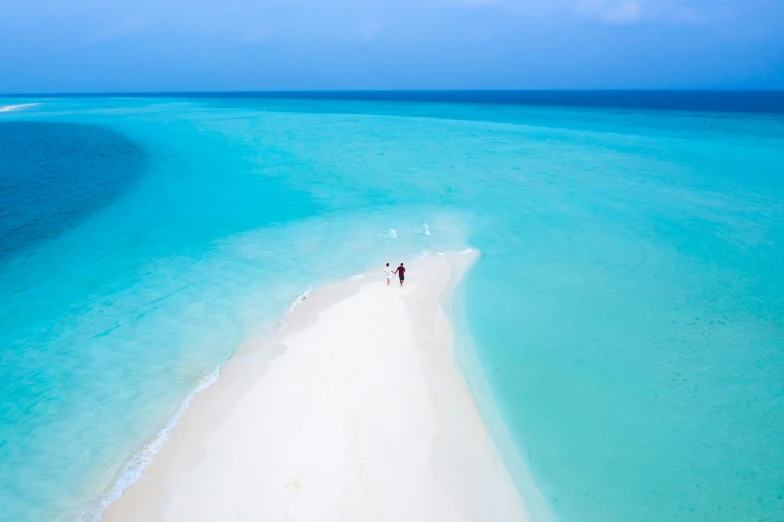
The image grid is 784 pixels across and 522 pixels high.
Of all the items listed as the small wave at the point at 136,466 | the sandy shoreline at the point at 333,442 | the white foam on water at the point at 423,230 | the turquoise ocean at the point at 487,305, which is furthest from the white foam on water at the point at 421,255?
the small wave at the point at 136,466

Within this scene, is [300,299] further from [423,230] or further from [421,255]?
[423,230]

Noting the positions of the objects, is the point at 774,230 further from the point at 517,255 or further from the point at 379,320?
the point at 379,320

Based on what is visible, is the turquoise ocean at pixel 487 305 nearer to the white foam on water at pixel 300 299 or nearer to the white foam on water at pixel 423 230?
the white foam on water at pixel 300 299

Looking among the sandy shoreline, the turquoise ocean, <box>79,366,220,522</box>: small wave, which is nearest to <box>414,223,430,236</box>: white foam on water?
the turquoise ocean

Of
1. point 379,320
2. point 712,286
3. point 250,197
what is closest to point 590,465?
point 379,320

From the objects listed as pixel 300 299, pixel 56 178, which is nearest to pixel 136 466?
pixel 300 299
